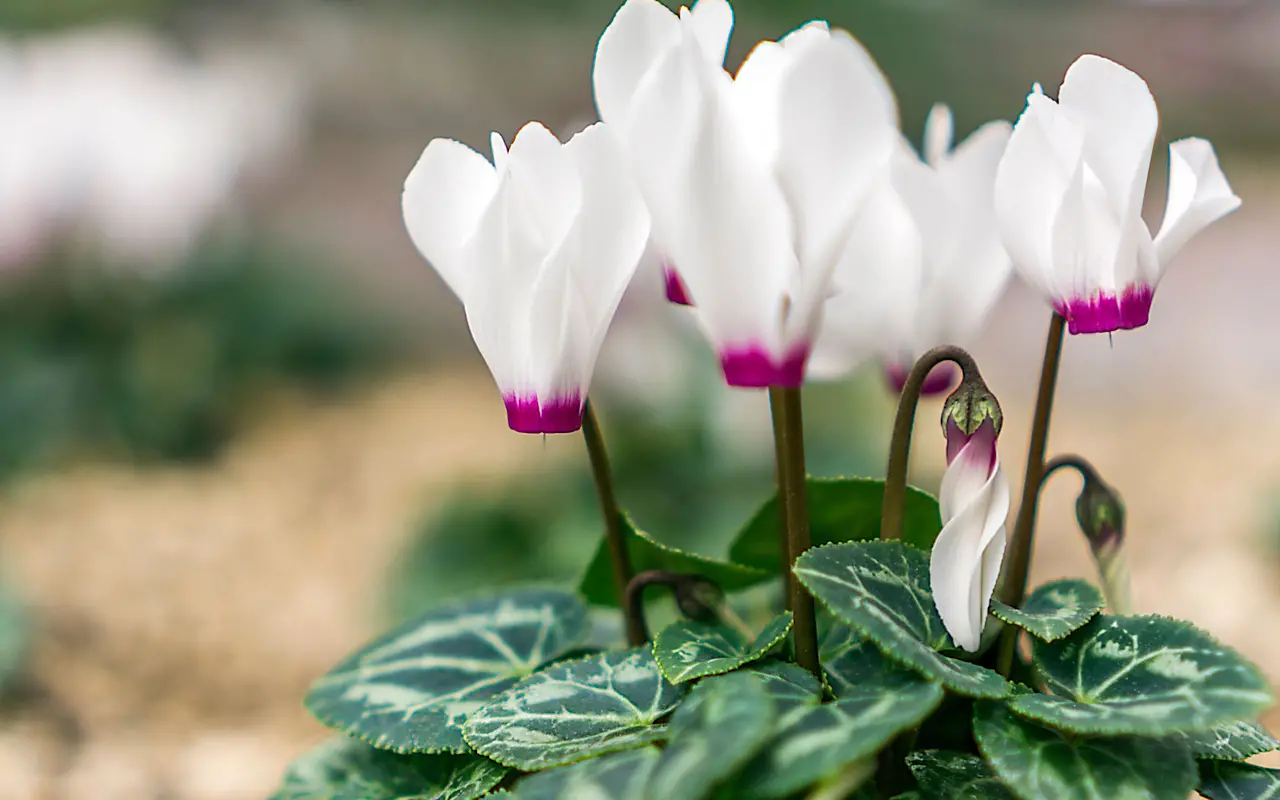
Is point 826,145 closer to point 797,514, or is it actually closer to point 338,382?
point 797,514

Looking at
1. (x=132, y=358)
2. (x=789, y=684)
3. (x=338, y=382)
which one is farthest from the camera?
(x=338, y=382)

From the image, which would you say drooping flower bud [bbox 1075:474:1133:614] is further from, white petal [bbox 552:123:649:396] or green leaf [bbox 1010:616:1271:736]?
white petal [bbox 552:123:649:396]

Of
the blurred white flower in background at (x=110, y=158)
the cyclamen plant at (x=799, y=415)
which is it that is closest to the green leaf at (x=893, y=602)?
the cyclamen plant at (x=799, y=415)

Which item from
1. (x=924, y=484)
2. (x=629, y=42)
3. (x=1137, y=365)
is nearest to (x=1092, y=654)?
(x=629, y=42)

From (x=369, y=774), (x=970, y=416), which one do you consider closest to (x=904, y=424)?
(x=970, y=416)

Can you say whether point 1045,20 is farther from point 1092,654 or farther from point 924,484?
point 1092,654

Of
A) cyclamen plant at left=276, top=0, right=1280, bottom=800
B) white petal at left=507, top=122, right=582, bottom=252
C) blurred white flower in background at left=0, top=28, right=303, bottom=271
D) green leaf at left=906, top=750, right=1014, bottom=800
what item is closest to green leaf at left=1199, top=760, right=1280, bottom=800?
cyclamen plant at left=276, top=0, right=1280, bottom=800
